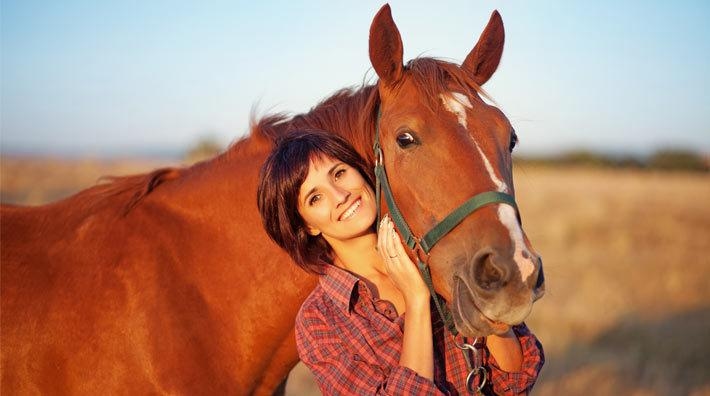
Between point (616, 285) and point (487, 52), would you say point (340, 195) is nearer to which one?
point (487, 52)

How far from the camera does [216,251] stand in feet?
8.67

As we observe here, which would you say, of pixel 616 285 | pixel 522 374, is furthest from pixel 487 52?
pixel 616 285

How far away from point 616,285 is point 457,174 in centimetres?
776

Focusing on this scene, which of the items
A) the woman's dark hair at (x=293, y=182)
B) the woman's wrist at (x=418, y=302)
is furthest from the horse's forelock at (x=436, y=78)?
the woman's wrist at (x=418, y=302)

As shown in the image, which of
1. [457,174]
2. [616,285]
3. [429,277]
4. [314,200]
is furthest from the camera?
[616,285]

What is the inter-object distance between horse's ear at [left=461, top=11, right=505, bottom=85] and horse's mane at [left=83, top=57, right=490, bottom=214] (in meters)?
0.17

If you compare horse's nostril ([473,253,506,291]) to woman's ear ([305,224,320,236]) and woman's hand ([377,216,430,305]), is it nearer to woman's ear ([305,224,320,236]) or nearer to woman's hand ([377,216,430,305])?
woman's hand ([377,216,430,305])

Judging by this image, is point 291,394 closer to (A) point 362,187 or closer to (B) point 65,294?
(B) point 65,294

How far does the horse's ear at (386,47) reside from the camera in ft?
7.34

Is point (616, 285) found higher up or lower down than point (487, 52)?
lower down

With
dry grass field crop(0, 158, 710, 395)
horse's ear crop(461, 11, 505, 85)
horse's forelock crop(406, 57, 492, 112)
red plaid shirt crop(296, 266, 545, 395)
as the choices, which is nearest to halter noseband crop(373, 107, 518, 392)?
red plaid shirt crop(296, 266, 545, 395)

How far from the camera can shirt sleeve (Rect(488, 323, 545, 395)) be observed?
217cm

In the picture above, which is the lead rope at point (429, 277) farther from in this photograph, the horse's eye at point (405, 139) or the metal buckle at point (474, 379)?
the horse's eye at point (405, 139)

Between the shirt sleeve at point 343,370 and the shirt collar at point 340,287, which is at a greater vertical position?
the shirt collar at point 340,287
